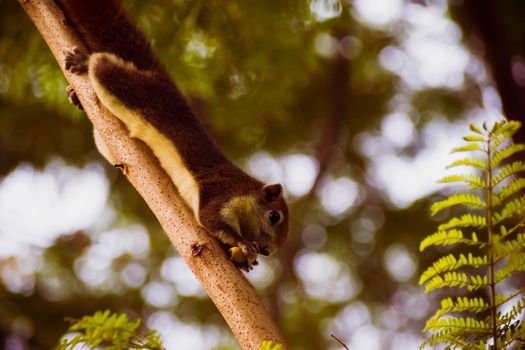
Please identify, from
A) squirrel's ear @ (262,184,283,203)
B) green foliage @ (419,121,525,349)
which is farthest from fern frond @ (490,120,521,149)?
squirrel's ear @ (262,184,283,203)

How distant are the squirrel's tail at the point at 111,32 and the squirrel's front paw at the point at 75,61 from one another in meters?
0.28

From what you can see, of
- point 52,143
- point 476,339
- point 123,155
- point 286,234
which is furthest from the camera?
point 52,143

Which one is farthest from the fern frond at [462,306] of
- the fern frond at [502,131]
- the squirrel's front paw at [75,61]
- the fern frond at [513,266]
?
the squirrel's front paw at [75,61]

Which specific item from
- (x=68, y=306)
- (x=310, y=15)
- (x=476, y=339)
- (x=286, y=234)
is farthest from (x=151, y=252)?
(x=476, y=339)

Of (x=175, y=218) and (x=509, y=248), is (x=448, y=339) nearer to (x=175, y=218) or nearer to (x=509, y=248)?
(x=509, y=248)

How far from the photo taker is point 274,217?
171 inches

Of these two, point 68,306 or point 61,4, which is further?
point 68,306

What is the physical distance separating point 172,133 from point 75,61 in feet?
3.05

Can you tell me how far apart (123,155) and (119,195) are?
443 cm

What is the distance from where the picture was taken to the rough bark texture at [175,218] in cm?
216

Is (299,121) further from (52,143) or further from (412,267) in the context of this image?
(52,143)

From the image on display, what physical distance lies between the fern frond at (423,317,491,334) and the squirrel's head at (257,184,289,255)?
2.45m

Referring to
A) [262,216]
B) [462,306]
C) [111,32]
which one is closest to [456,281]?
[462,306]

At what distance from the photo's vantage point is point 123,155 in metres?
2.90
